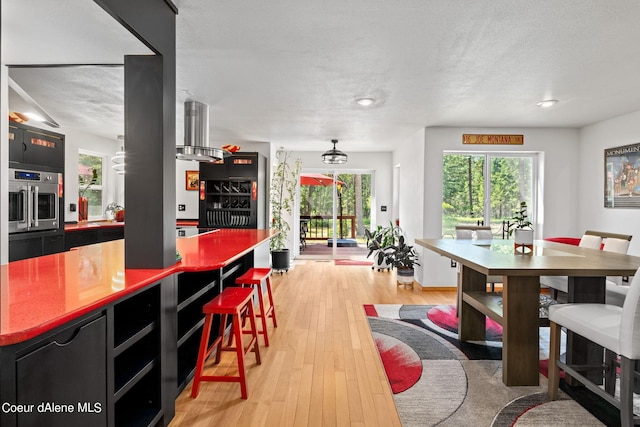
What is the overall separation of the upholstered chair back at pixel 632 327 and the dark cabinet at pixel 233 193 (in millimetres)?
5067

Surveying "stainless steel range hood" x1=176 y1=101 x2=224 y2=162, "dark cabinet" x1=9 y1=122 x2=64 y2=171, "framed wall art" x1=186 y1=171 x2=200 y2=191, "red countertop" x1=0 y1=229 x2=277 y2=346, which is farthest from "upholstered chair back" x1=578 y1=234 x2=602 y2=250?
"framed wall art" x1=186 y1=171 x2=200 y2=191

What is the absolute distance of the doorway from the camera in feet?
26.4

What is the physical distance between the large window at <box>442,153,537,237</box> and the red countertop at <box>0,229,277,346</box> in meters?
3.81

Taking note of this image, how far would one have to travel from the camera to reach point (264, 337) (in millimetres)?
3270

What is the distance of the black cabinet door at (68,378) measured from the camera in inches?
46.6

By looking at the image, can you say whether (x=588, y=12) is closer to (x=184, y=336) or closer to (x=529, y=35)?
(x=529, y=35)

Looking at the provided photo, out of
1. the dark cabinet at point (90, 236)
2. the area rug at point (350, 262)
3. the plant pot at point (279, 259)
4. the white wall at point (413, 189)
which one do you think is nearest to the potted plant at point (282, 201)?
the plant pot at point (279, 259)

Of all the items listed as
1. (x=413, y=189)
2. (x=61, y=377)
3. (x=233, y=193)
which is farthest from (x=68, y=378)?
(x=413, y=189)

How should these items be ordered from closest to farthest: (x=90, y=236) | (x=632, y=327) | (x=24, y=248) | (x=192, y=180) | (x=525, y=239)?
(x=632, y=327)
(x=525, y=239)
(x=24, y=248)
(x=90, y=236)
(x=192, y=180)

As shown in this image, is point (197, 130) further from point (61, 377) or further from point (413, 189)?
point (413, 189)

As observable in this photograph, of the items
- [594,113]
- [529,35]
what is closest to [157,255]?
[529,35]

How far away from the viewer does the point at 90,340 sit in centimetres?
145

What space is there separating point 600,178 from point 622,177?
16.9 inches

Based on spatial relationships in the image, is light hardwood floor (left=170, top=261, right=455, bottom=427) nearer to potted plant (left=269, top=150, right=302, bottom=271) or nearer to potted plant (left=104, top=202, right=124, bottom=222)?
potted plant (left=269, top=150, right=302, bottom=271)
